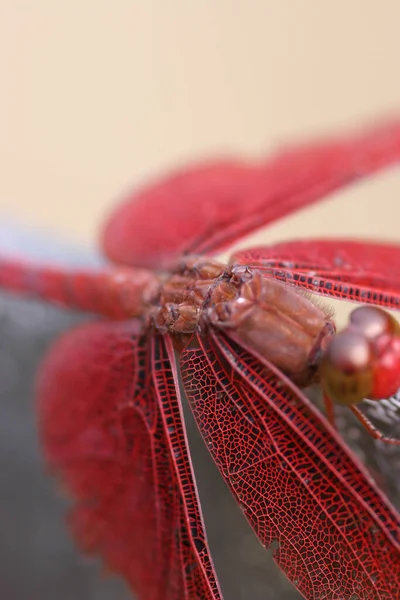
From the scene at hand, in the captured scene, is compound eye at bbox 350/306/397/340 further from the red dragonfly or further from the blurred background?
the blurred background

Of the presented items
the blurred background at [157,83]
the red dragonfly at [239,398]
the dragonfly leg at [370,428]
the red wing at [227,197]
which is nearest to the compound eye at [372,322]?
the red dragonfly at [239,398]

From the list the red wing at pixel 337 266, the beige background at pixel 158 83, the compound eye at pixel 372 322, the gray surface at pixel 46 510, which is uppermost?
the beige background at pixel 158 83

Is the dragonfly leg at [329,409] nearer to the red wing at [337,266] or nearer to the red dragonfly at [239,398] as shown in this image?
the red dragonfly at [239,398]

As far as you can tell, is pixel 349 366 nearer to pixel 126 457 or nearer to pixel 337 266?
pixel 337 266

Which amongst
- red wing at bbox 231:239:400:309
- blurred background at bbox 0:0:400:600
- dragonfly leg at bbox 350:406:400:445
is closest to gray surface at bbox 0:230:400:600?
dragonfly leg at bbox 350:406:400:445

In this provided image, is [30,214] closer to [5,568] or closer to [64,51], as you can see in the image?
[64,51]
